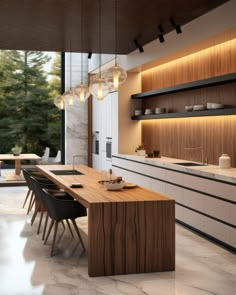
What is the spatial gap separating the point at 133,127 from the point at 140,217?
5388 mm

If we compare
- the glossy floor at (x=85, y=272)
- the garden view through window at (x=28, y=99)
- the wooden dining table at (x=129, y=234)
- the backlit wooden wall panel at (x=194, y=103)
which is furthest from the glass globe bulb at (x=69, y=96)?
the garden view through window at (x=28, y=99)

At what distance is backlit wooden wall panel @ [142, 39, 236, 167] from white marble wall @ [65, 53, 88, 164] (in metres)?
2.67

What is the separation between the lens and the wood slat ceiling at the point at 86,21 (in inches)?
224

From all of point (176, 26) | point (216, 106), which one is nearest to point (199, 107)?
point (216, 106)

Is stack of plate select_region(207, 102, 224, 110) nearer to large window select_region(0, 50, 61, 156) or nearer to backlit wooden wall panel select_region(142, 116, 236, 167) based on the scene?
backlit wooden wall panel select_region(142, 116, 236, 167)

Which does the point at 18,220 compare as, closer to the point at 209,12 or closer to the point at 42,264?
the point at 42,264

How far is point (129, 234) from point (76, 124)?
25.5 feet

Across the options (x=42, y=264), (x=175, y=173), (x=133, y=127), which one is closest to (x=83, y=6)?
(x=175, y=173)

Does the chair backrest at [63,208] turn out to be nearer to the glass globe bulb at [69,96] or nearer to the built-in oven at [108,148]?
the glass globe bulb at [69,96]

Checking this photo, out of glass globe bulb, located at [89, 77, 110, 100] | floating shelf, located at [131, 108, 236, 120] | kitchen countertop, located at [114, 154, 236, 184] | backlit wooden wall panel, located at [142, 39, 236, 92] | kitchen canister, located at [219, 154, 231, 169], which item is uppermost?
backlit wooden wall panel, located at [142, 39, 236, 92]

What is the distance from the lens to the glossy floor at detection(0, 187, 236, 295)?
13.2 ft

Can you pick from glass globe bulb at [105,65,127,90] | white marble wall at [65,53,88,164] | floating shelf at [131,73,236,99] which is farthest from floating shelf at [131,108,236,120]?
white marble wall at [65,53,88,164]

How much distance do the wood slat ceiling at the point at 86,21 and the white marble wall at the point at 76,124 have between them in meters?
3.38

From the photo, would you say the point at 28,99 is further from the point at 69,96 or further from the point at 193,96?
the point at 193,96
